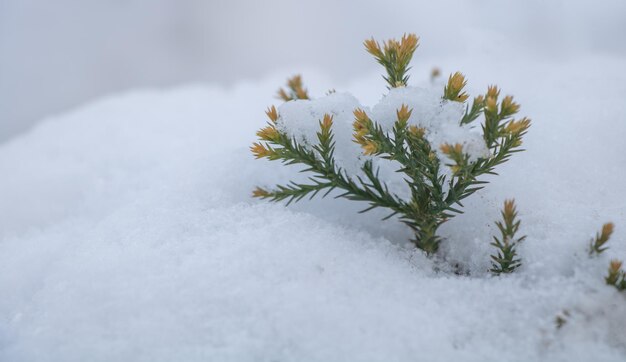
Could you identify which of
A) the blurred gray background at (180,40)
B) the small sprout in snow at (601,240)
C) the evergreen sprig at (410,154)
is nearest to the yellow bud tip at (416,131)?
the evergreen sprig at (410,154)

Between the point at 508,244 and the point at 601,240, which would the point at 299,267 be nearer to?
the point at 508,244

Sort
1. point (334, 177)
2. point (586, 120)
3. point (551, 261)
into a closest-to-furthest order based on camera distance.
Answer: point (551, 261)
point (334, 177)
point (586, 120)

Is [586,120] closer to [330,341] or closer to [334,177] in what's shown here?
[334,177]

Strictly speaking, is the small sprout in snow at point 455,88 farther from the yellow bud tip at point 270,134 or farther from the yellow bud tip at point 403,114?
the yellow bud tip at point 270,134

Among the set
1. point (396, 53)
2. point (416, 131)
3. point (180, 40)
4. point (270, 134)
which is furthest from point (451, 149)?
point (180, 40)

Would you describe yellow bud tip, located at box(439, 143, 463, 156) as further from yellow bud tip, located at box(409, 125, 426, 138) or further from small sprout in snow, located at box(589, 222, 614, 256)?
small sprout in snow, located at box(589, 222, 614, 256)

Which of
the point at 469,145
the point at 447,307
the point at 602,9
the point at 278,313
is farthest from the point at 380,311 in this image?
the point at 602,9

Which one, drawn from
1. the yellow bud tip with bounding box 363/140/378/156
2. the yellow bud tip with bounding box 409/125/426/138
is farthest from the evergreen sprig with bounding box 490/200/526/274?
the yellow bud tip with bounding box 363/140/378/156

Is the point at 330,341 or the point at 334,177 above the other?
the point at 334,177
